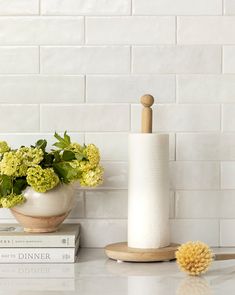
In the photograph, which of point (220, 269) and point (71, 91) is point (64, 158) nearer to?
point (71, 91)

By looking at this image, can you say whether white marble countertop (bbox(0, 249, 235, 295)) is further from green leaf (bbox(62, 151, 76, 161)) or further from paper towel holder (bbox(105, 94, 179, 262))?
green leaf (bbox(62, 151, 76, 161))

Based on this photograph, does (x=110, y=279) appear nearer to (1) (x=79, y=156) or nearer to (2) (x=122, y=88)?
(1) (x=79, y=156)

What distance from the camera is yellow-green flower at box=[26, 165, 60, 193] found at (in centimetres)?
169

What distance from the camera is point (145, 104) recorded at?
180cm

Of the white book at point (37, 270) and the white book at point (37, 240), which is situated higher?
the white book at point (37, 240)

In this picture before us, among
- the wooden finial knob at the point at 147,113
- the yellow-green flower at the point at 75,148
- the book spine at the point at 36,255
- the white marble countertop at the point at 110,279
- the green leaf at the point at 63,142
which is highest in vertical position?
the wooden finial knob at the point at 147,113

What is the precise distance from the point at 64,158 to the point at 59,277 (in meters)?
0.33

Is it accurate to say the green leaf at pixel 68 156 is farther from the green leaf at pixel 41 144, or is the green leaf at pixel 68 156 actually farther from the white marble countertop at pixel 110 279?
the white marble countertop at pixel 110 279

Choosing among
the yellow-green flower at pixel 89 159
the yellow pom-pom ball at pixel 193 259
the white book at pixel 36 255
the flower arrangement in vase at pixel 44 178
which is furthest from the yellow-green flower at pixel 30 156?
the yellow pom-pom ball at pixel 193 259

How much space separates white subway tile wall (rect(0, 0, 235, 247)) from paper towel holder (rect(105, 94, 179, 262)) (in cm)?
14

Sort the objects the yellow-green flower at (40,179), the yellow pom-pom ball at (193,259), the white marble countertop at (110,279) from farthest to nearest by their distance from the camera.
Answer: the yellow-green flower at (40,179)
the yellow pom-pom ball at (193,259)
the white marble countertop at (110,279)

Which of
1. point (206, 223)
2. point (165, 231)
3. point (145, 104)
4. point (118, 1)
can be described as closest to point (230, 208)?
point (206, 223)

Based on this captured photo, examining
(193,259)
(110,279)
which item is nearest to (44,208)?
(110,279)

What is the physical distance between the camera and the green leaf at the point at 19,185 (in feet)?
5.64
